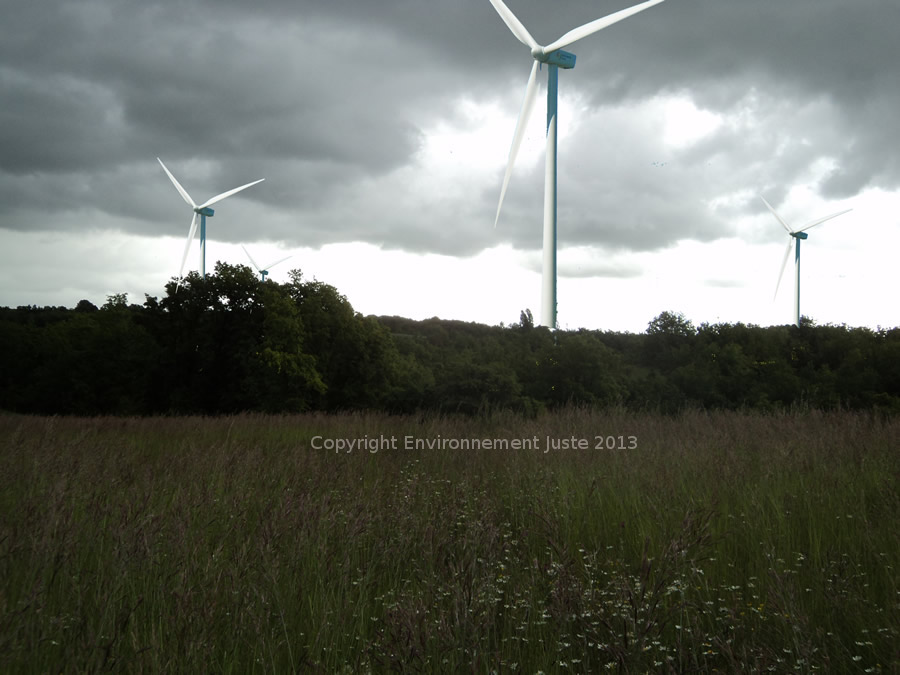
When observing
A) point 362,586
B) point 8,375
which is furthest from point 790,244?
point 8,375

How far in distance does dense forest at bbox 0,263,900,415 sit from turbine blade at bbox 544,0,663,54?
749 cm

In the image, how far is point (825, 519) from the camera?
4.79m

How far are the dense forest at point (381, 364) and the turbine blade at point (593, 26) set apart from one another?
749 cm

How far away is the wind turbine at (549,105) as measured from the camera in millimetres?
15445

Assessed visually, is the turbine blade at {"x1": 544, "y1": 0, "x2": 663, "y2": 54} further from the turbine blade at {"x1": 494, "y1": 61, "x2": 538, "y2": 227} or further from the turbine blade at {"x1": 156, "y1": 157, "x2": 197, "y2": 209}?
the turbine blade at {"x1": 156, "y1": 157, "x2": 197, "y2": 209}

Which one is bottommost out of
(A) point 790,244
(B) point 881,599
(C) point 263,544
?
(B) point 881,599

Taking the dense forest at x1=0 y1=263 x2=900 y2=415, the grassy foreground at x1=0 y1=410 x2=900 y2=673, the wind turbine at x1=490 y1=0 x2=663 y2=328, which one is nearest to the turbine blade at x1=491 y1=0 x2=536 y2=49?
the wind turbine at x1=490 y1=0 x2=663 y2=328

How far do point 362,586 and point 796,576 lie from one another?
2.77 metres

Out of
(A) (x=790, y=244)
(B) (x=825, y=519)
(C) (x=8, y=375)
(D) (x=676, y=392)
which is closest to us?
(B) (x=825, y=519)

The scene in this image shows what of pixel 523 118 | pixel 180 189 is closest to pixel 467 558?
pixel 523 118

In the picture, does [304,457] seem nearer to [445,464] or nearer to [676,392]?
[445,464]

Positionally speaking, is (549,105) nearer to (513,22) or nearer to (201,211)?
(513,22)

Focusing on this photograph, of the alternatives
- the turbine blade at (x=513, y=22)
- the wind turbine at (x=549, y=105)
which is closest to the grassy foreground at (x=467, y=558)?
the wind turbine at (x=549, y=105)

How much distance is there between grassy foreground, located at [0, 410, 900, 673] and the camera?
2629 mm
